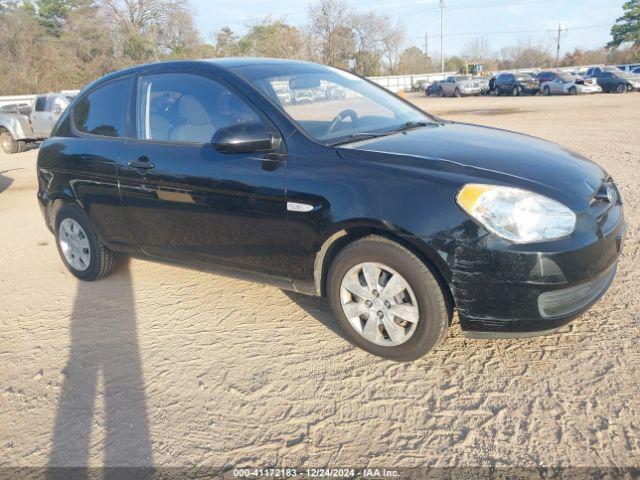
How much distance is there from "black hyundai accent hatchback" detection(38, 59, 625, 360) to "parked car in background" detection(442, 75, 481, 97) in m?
35.6

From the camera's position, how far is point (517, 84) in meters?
33.2

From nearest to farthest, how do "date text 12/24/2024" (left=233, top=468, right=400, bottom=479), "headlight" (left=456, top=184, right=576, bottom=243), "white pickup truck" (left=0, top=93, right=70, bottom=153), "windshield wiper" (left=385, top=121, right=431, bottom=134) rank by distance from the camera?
"date text 12/24/2024" (left=233, top=468, right=400, bottom=479) < "headlight" (left=456, top=184, right=576, bottom=243) < "windshield wiper" (left=385, top=121, right=431, bottom=134) < "white pickup truck" (left=0, top=93, right=70, bottom=153)

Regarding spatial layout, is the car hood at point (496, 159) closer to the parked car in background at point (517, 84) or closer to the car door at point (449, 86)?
the parked car in background at point (517, 84)

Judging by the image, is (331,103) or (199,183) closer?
(199,183)

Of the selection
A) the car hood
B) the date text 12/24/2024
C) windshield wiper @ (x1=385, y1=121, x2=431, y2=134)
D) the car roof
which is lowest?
the date text 12/24/2024

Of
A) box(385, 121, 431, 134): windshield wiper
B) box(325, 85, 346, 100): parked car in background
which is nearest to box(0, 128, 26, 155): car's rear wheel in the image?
box(325, 85, 346, 100): parked car in background

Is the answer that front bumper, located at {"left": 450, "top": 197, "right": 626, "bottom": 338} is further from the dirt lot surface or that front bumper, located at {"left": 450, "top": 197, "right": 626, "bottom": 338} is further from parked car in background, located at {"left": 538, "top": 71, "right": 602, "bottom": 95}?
parked car in background, located at {"left": 538, "top": 71, "right": 602, "bottom": 95}

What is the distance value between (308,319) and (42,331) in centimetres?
195

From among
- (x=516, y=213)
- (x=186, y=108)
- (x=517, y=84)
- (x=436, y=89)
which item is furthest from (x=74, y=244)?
(x=436, y=89)

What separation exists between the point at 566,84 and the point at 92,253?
32.4 metres

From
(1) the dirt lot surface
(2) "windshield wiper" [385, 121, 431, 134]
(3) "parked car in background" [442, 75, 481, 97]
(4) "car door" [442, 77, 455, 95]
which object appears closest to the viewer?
(1) the dirt lot surface

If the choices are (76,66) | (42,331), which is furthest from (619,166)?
(76,66)

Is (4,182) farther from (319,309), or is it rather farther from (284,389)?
(284,389)

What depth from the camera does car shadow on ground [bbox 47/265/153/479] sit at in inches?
101
